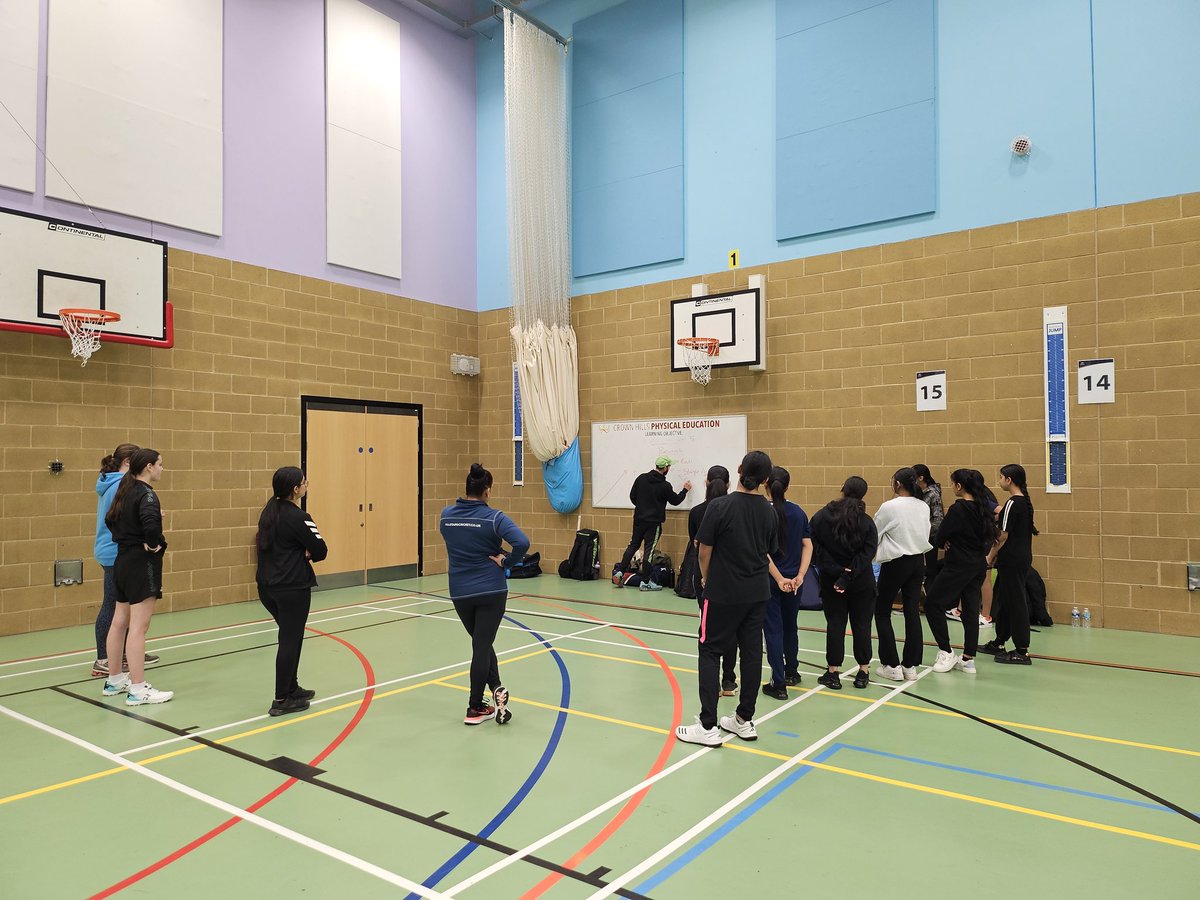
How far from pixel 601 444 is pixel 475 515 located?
6.73 meters

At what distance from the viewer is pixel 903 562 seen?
555cm

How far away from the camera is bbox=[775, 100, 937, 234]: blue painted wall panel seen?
28.4 feet

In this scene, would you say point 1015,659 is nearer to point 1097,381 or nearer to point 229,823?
point 1097,381

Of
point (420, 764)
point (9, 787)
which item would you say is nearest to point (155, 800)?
point (9, 787)

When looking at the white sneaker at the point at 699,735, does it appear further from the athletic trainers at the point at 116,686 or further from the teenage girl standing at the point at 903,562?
the athletic trainers at the point at 116,686

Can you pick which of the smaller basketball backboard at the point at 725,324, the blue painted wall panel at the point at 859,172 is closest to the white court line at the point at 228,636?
the smaller basketball backboard at the point at 725,324

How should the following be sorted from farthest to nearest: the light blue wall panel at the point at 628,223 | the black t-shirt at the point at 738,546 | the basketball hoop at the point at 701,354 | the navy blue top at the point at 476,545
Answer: the light blue wall panel at the point at 628,223 → the basketball hoop at the point at 701,354 → the navy blue top at the point at 476,545 → the black t-shirt at the point at 738,546

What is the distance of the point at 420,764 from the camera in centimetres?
419

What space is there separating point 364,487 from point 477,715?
6829 millimetres

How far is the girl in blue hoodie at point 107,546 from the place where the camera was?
561cm

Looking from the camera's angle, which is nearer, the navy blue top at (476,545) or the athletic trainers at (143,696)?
A: the navy blue top at (476,545)

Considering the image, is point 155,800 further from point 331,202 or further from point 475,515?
point 331,202

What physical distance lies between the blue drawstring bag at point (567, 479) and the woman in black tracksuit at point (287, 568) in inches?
252

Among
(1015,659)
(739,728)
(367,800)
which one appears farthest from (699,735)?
(1015,659)
